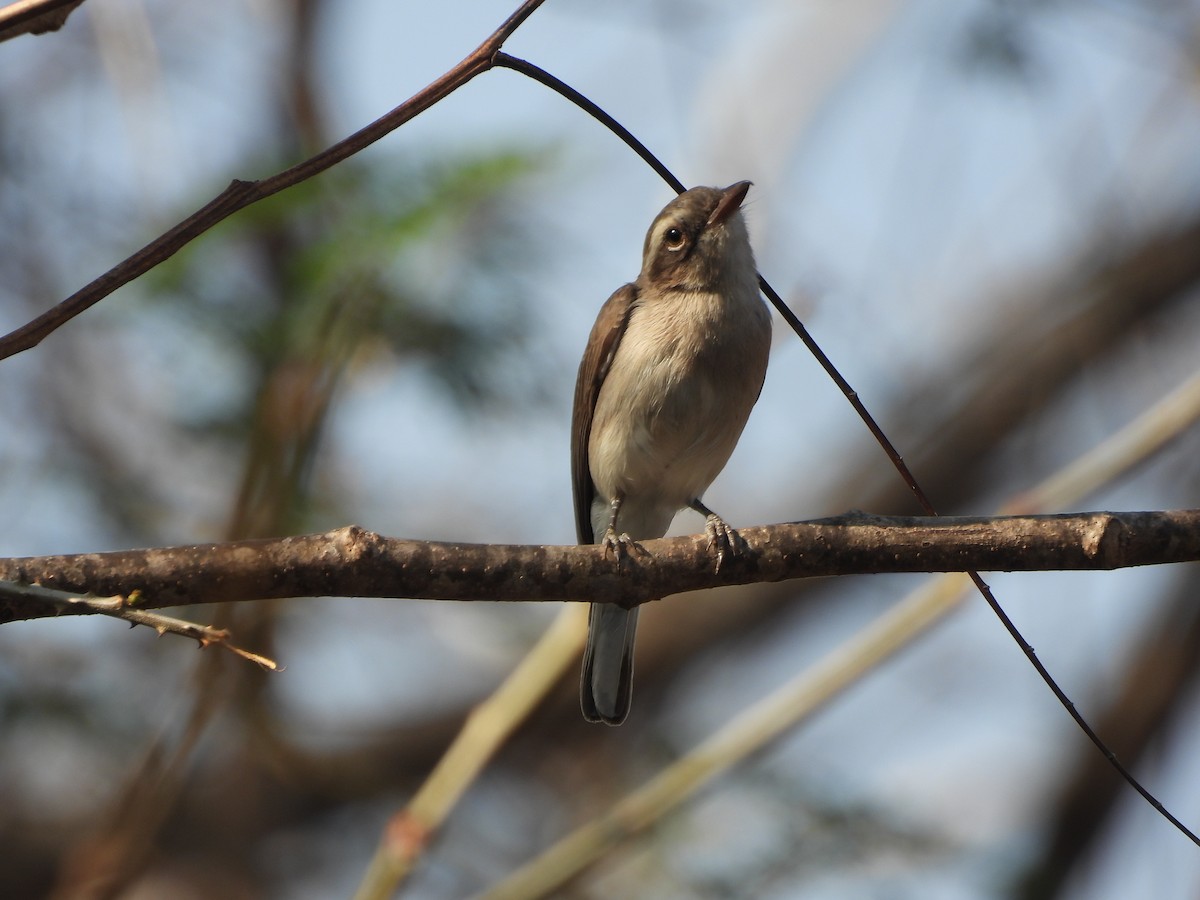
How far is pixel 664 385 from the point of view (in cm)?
508

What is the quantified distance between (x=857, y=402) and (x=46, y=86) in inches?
338

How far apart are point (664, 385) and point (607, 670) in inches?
51.2

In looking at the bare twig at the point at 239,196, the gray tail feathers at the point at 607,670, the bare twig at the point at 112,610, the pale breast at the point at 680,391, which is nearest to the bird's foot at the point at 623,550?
the bare twig at the point at 112,610

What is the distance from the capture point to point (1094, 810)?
768cm

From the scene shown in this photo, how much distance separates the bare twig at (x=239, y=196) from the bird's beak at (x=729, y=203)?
10.3 ft

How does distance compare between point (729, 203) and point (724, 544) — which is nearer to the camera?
point (724, 544)

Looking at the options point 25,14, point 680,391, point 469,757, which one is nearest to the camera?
point 25,14

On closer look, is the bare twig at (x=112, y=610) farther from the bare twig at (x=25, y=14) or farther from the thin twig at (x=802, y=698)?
the thin twig at (x=802, y=698)

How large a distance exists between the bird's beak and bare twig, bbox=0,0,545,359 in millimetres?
3134

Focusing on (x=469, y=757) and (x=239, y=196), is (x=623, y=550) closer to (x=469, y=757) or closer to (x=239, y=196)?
(x=239, y=196)

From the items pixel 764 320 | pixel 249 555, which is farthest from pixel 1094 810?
pixel 249 555

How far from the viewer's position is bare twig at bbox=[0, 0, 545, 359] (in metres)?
Result: 2.09

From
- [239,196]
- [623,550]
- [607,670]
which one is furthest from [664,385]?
[239,196]

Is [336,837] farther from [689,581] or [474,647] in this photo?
[689,581]
